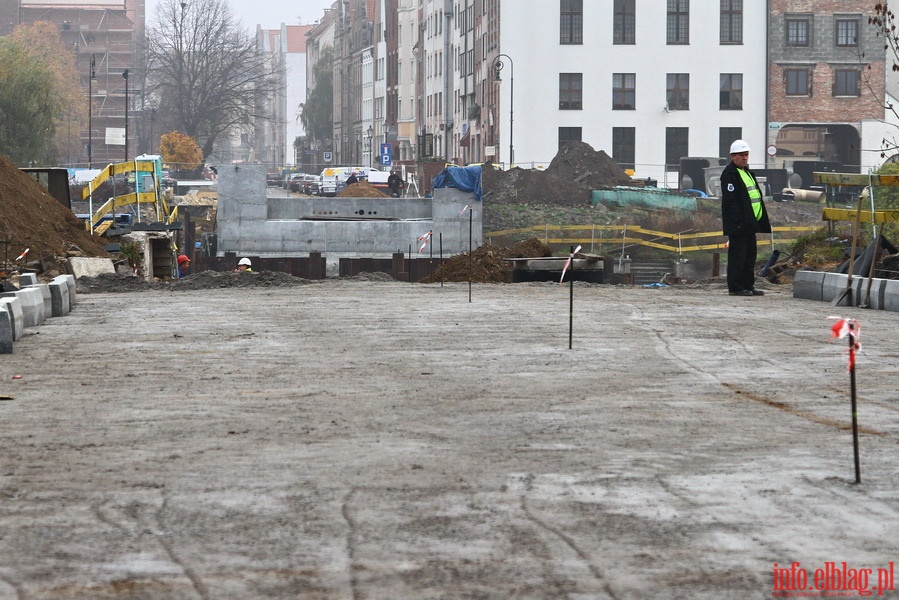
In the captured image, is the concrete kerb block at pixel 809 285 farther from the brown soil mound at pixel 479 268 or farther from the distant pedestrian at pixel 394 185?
the distant pedestrian at pixel 394 185

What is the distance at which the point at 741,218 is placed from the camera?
18172 millimetres

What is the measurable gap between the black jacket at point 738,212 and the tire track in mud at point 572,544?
484 inches

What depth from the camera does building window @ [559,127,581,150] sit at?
7156 centimetres

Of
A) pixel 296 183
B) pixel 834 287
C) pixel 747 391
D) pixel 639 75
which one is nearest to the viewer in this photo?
pixel 747 391

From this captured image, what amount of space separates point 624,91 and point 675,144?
3661 millimetres

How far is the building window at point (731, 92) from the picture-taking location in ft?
234

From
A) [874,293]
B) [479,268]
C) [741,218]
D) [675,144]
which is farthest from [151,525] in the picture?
[675,144]

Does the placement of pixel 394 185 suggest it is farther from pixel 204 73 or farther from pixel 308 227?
pixel 204 73

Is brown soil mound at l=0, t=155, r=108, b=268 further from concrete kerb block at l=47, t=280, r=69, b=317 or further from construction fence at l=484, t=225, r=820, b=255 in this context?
construction fence at l=484, t=225, r=820, b=255

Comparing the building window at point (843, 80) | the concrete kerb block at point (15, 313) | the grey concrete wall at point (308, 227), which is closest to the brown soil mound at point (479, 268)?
the grey concrete wall at point (308, 227)

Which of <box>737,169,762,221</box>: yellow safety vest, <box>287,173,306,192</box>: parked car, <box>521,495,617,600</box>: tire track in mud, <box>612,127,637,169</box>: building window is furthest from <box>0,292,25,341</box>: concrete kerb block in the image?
<box>287,173,306,192</box>: parked car

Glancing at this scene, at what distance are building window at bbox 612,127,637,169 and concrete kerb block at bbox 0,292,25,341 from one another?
60151 mm

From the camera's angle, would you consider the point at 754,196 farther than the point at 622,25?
No

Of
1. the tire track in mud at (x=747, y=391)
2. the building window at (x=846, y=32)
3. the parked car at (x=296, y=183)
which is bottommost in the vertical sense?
the tire track in mud at (x=747, y=391)
